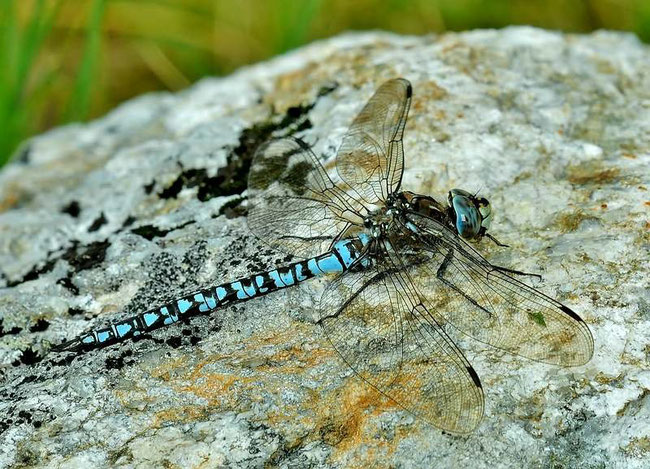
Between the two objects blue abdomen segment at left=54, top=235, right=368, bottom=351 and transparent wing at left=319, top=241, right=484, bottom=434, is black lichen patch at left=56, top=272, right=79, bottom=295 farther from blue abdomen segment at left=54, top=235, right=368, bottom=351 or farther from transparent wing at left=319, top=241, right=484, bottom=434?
transparent wing at left=319, top=241, right=484, bottom=434

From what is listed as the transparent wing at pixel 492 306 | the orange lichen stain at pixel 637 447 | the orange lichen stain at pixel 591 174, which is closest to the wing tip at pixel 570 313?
the transparent wing at pixel 492 306

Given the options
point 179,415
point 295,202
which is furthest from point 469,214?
point 179,415

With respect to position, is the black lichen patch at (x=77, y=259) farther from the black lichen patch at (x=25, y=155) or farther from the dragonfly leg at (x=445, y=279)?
the dragonfly leg at (x=445, y=279)

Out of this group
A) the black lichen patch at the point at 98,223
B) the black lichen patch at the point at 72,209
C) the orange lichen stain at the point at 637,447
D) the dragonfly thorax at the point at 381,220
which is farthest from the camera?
the black lichen patch at the point at 72,209

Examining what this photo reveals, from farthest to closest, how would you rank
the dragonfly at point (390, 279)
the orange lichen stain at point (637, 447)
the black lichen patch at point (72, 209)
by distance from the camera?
the black lichen patch at point (72, 209), the dragonfly at point (390, 279), the orange lichen stain at point (637, 447)

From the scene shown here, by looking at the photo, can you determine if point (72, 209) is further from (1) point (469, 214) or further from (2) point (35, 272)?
(1) point (469, 214)

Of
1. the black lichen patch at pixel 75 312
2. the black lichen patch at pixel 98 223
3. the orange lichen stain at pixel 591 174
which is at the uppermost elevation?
the orange lichen stain at pixel 591 174
